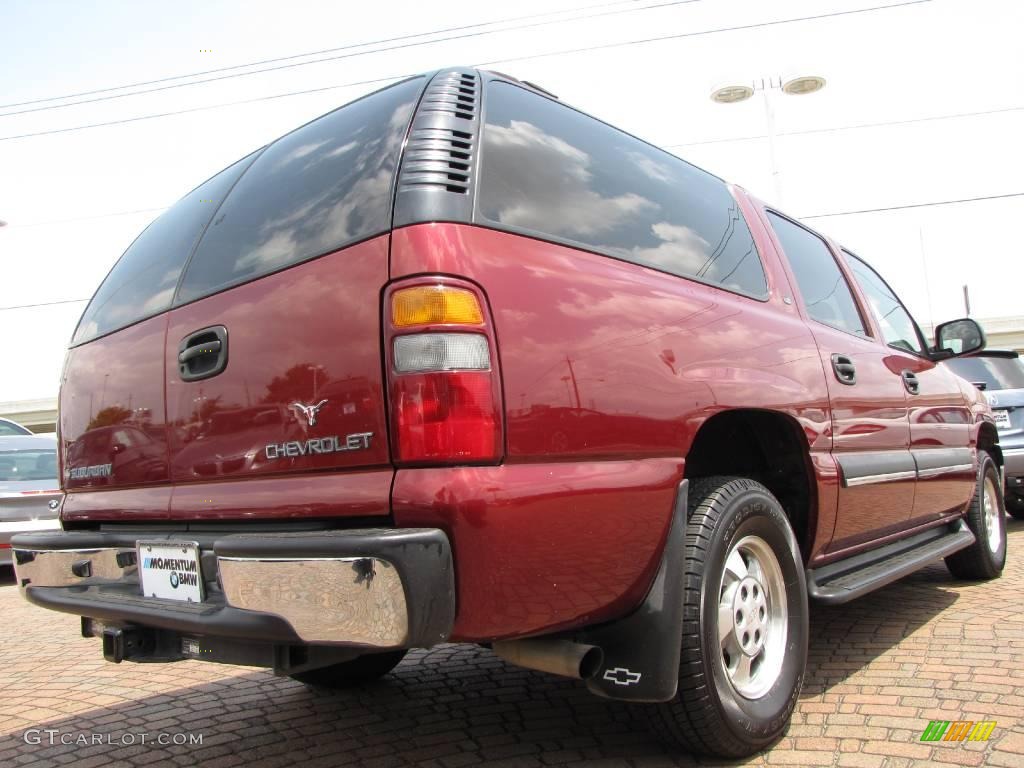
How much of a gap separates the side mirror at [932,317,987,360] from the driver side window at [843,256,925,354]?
0.11 m

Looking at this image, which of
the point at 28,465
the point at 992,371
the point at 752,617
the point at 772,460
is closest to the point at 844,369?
the point at 772,460

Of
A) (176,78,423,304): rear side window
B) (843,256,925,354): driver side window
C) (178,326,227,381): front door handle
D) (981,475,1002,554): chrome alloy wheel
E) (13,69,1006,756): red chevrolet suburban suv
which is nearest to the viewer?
(13,69,1006,756): red chevrolet suburban suv

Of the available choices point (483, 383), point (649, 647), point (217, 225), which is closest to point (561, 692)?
point (649, 647)

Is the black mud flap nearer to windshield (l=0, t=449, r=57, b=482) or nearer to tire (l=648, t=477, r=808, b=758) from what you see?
tire (l=648, t=477, r=808, b=758)

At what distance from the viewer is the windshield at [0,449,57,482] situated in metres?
8.50

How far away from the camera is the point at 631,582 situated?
2.31 meters

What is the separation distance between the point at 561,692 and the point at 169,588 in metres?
1.69

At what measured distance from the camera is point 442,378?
6.45 feet

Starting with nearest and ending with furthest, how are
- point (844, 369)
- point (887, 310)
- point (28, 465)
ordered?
point (844, 369)
point (887, 310)
point (28, 465)

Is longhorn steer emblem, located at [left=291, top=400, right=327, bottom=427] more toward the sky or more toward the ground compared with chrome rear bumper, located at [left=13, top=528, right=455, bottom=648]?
more toward the sky

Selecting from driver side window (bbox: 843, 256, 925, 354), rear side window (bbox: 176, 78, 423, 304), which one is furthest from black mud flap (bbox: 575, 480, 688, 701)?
driver side window (bbox: 843, 256, 925, 354)

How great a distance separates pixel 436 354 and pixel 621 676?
1006 millimetres

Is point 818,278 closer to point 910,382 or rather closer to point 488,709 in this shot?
point 910,382

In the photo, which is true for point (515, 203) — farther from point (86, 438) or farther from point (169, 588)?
point (86, 438)
